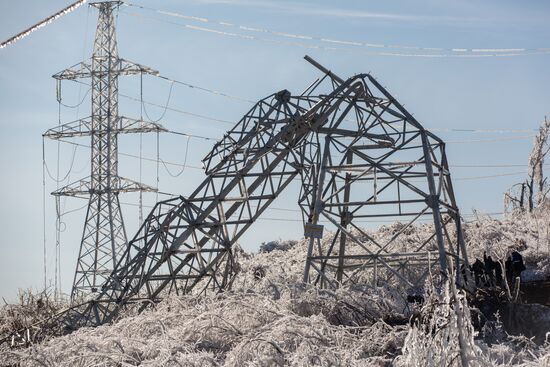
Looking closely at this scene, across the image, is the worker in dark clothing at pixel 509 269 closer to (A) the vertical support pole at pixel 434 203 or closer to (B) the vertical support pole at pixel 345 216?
(A) the vertical support pole at pixel 434 203

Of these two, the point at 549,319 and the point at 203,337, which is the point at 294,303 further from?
the point at 549,319

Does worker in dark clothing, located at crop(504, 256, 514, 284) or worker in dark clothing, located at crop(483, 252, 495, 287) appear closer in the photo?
worker in dark clothing, located at crop(483, 252, 495, 287)

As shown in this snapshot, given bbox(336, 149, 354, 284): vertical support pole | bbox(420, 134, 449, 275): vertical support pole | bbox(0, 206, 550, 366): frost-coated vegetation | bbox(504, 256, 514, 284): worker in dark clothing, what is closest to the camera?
bbox(0, 206, 550, 366): frost-coated vegetation

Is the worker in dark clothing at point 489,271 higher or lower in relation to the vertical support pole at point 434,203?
lower

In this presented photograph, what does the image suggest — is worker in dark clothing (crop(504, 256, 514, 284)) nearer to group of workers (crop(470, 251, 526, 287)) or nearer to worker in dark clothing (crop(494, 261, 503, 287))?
group of workers (crop(470, 251, 526, 287))

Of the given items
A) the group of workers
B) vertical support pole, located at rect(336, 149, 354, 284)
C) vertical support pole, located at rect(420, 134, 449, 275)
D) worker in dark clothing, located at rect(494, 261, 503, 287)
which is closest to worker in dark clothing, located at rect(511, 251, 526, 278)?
the group of workers

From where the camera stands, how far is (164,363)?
13.5m

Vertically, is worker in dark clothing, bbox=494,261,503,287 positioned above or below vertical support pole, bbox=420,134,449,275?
below

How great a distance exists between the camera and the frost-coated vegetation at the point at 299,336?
10.3 m

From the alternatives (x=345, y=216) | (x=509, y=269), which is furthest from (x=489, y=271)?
(x=345, y=216)

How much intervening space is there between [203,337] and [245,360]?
7.38 ft

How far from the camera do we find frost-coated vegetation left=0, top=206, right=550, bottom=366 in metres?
10.3

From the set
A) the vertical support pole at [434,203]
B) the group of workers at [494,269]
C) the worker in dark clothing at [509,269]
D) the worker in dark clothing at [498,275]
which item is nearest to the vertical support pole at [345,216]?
the vertical support pole at [434,203]

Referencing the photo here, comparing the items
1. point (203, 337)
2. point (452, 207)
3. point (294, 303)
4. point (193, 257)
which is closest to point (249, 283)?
point (193, 257)
